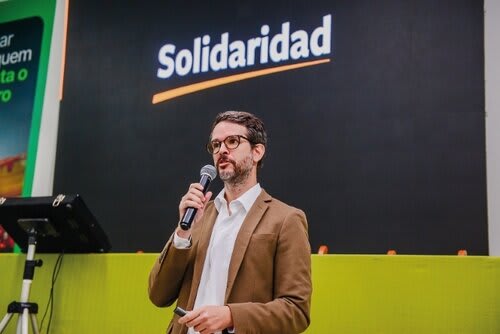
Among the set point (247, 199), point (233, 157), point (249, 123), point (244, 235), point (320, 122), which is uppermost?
point (320, 122)

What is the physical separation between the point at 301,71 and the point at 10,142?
9.92 feet

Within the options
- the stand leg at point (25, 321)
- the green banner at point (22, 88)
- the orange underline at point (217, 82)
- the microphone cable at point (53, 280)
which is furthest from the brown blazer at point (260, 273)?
the green banner at point (22, 88)

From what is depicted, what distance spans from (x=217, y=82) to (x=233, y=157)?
2.91 metres

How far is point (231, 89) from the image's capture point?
468 cm

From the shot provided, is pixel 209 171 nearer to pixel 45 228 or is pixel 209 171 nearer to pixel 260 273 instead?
pixel 260 273

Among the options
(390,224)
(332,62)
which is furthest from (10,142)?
(390,224)

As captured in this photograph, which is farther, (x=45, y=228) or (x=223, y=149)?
(x=45, y=228)

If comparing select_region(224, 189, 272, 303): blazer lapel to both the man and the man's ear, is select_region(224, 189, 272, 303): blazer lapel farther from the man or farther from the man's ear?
the man's ear

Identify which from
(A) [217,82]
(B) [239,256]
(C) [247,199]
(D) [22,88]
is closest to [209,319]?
(B) [239,256]

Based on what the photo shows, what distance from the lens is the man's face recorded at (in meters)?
1.94

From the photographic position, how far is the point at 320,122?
14.2 feet

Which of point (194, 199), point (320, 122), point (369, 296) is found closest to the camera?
point (194, 199)

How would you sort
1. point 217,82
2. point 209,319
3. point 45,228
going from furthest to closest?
point 217,82, point 45,228, point 209,319

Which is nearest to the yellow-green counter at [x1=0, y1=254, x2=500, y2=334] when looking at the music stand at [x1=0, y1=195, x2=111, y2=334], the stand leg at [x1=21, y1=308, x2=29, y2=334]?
the music stand at [x1=0, y1=195, x2=111, y2=334]
